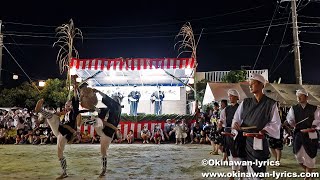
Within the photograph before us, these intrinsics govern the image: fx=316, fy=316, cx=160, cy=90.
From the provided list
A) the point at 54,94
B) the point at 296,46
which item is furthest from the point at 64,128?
the point at 54,94

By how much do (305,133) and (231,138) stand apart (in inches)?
65.1

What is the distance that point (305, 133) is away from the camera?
6723 millimetres

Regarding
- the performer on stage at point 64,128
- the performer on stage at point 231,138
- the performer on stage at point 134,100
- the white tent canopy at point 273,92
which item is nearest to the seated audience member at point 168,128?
the white tent canopy at point 273,92

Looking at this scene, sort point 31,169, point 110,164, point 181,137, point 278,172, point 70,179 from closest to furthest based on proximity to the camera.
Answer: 1. point 70,179
2. point 278,172
3. point 31,169
4. point 110,164
5. point 181,137

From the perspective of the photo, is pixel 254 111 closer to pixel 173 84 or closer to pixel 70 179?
pixel 70 179

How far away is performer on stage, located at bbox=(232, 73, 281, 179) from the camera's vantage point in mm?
4359

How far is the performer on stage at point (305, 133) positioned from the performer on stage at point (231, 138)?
1.42m

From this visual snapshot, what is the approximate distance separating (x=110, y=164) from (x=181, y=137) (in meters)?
8.33

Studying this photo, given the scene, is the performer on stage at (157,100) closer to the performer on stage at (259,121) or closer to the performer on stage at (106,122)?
the performer on stage at (106,122)

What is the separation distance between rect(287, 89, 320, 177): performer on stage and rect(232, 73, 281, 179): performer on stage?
8.73ft

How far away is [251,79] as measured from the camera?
15.6 feet

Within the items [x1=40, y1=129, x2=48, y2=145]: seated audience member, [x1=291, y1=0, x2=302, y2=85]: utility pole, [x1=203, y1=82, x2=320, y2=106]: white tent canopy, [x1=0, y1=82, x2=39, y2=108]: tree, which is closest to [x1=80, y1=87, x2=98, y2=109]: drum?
[x1=203, y1=82, x2=320, y2=106]: white tent canopy

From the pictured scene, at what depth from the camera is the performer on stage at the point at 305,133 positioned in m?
6.64

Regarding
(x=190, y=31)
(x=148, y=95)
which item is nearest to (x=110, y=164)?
(x=148, y=95)
